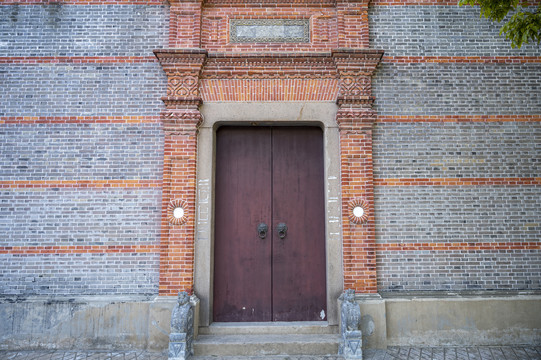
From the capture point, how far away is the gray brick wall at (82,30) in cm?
568

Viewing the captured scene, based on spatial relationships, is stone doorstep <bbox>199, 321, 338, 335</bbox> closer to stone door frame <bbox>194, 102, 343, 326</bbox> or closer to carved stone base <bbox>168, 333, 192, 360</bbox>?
stone door frame <bbox>194, 102, 343, 326</bbox>

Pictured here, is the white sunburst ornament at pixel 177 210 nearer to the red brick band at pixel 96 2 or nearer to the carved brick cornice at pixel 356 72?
the carved brick cornice at pixel 356 72

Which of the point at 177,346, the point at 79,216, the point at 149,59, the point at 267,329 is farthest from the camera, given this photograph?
the point at 149,59

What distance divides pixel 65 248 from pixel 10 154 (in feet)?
5.68

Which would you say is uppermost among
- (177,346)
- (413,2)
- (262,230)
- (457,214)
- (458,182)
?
(413,2)

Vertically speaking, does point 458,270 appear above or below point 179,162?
below

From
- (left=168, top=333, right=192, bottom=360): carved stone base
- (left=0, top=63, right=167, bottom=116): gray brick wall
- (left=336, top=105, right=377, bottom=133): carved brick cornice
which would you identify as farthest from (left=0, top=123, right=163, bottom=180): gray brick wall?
(left=336, top=105, right=377, bottom=133): carved brick cornice

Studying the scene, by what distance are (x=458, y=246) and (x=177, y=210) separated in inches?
167

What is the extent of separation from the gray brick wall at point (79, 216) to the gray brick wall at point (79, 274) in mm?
234

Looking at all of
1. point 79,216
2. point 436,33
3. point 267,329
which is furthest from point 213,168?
point 436,33

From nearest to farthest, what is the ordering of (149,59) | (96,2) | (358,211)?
(358,211), (149,59), (96,2)

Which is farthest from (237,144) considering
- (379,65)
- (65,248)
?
(65,248)

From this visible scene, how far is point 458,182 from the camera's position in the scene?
5.41 metres

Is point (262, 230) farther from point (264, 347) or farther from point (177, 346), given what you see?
point (177, 346)
